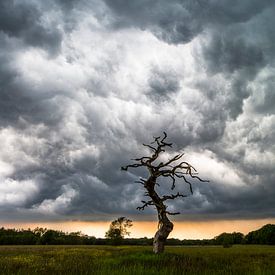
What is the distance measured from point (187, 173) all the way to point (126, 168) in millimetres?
5047

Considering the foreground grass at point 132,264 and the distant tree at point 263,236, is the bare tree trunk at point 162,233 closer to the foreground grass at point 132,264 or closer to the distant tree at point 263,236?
the foreground grass at point 132,264

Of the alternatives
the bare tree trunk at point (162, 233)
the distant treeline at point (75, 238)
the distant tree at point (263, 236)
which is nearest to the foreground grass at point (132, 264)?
the bare tree trunk at point (162, 233)

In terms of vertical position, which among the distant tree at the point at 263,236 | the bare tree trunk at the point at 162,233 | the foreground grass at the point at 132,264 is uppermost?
the distant tree at the point at 263,236

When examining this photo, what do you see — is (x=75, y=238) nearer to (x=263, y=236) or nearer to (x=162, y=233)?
(x=263, y=236)

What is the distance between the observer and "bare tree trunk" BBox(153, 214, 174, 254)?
33156mm

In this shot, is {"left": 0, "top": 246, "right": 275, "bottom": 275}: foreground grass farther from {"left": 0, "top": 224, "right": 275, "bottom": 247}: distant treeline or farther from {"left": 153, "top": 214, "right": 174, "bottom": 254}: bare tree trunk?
{"left": 0, "top": 224, "right": 275, "bottom": 247}: distant treeline

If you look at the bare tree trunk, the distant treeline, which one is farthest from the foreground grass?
the distant treeline

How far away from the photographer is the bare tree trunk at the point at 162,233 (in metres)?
33.2

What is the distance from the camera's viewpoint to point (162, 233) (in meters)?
33.4

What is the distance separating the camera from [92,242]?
A: 131250 millimetres

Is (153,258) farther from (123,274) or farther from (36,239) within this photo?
(36,239)

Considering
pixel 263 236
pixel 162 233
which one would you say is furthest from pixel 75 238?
pixel 162 233

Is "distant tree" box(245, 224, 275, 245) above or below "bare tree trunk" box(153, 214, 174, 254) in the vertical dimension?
above

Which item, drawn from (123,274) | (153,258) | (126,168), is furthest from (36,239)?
A: (123,274)
